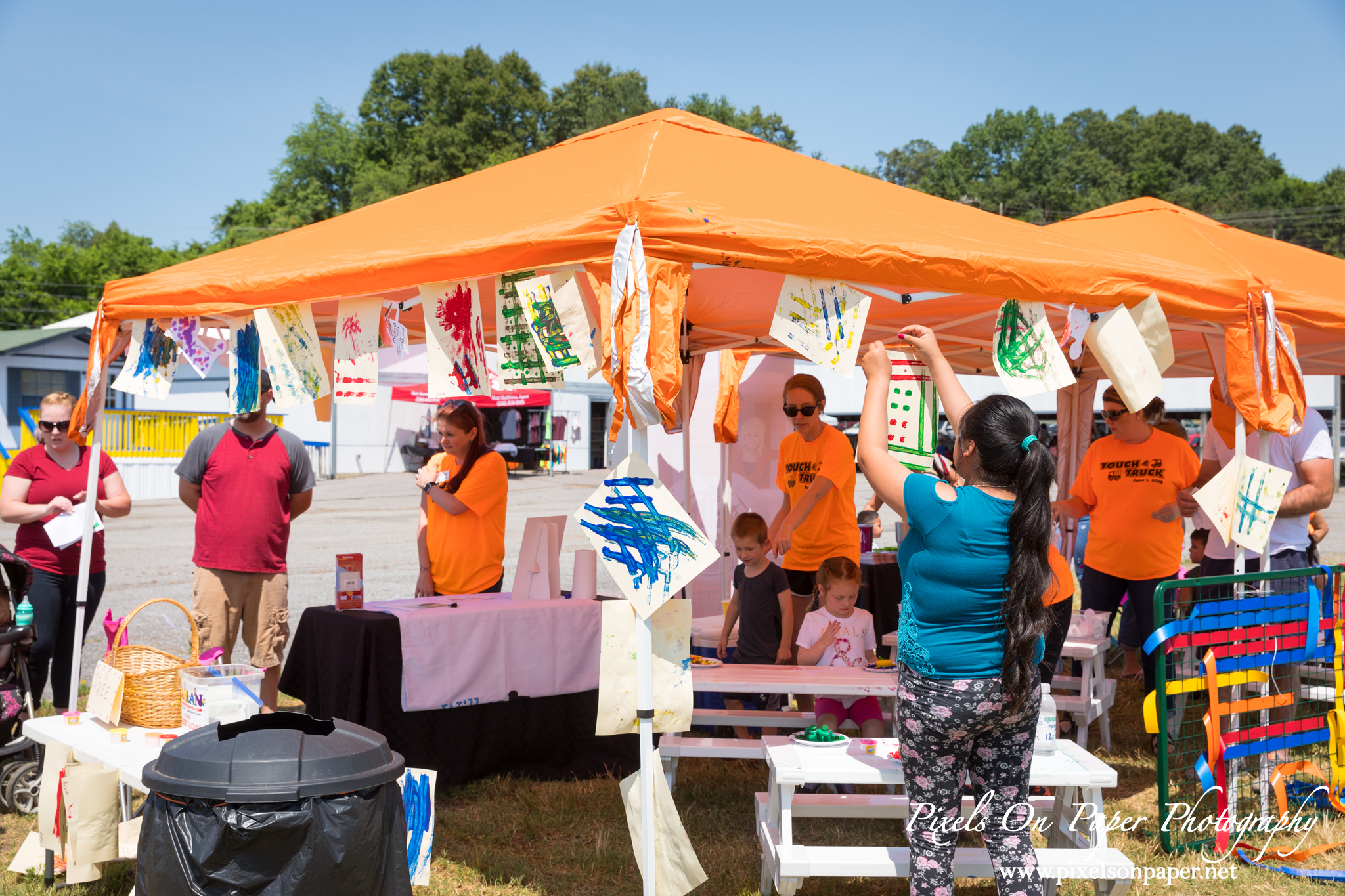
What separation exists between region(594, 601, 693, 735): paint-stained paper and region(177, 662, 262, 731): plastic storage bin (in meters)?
1.17

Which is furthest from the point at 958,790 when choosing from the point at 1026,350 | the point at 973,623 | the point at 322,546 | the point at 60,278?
the point at 60,278

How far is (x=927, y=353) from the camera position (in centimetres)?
269

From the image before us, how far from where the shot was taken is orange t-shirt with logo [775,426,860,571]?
5121 mm

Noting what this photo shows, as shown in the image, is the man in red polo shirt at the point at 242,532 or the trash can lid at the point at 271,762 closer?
the trash can lid at the point at 271,762

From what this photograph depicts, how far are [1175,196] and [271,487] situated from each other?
7585 cm

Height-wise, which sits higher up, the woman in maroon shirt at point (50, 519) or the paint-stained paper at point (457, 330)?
the paint-stained paper at point (457, 330)

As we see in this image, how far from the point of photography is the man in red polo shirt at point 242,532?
446 centimetres

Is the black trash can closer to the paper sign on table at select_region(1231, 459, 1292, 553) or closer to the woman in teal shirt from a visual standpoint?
the woman in teal shirt

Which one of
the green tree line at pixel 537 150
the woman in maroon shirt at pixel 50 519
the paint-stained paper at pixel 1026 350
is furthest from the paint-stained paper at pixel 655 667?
the green tree line at pixel 537 150

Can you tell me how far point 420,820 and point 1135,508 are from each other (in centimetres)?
347

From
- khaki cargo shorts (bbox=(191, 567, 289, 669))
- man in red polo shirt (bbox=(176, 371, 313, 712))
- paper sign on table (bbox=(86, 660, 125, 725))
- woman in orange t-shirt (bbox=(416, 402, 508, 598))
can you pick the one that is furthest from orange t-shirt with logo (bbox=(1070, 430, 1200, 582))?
paper sign on table (bbox=(86, 660, 125, 725))

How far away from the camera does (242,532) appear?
14.6ft

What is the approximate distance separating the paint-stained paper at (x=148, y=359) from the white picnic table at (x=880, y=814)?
285 cm

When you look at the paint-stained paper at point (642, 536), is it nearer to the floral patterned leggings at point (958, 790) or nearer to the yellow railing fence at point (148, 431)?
the floral patterned leggings at point (958, 790)
